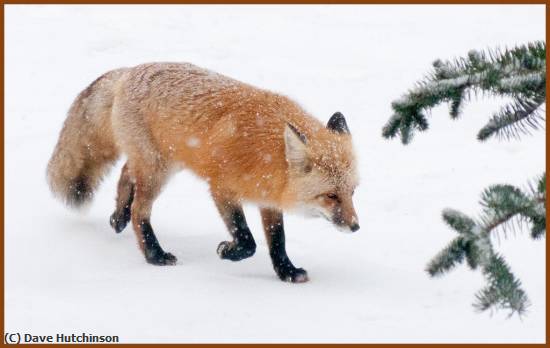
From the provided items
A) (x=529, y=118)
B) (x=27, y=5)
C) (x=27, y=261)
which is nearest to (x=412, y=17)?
(x=27, y=5)

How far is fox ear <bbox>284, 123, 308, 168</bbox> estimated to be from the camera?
230 inches

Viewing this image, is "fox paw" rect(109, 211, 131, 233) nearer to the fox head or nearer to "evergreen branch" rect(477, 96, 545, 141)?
the fox head

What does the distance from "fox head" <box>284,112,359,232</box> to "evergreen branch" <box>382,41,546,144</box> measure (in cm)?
240

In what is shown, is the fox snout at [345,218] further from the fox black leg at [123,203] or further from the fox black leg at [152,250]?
the fox black leg at [123,203]

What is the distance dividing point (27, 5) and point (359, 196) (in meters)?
9.92

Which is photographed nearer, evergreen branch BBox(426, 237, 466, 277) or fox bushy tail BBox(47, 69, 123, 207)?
evergreen branch BBox(426, 237, 466, 277)

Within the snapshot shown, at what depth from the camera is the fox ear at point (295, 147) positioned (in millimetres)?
5832

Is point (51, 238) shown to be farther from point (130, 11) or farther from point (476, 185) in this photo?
point (130, 11)

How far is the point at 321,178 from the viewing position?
19.5 ft

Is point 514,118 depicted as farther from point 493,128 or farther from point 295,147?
point 295,147

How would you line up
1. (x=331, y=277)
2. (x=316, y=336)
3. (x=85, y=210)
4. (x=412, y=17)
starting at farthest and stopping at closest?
1. (x=412, y=17)
2. (x=85, y=210)
3. (x=331, y=277)
4. (x=316, y=336)

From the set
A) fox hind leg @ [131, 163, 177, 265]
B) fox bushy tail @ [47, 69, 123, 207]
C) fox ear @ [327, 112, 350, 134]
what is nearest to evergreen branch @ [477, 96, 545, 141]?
fox ear @ [327, 112, 350, 134]

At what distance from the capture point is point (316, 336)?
15.8 feet

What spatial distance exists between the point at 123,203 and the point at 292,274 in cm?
223
